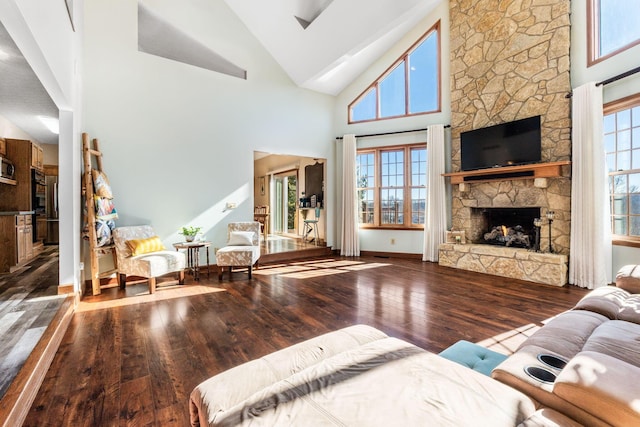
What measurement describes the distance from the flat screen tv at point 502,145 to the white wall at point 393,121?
84 cm

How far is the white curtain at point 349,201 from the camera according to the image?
664 centimetres

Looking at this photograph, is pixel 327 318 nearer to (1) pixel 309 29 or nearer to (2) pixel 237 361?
(2) pixel 237 361

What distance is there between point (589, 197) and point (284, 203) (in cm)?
829

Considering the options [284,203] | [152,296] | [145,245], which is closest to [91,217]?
[145,245]

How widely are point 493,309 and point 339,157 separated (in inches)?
185

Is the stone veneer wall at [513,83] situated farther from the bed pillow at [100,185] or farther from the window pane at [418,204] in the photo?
the bed pillow at [100,185]

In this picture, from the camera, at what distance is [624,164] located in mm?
3941

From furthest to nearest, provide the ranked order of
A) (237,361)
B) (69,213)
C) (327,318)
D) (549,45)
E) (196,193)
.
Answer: (196,193) → (549,45) → (69,213) → (327,318) → (237,361)

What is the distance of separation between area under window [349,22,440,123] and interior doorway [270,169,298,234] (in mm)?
3904

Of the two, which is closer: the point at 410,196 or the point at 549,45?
the point at 549,45

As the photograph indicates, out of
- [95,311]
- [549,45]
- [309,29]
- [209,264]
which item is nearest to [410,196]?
[549,45]

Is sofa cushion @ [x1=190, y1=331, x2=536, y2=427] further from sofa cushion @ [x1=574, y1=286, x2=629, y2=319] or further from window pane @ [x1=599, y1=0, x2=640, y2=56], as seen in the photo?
window pane @ [x1=599, y1=0, x2=640, y2=56]

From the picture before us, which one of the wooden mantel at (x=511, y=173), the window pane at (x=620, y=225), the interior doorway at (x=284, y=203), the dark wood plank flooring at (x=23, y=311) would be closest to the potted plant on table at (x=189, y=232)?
the dark wood plank flooring at (x=23, y=311)

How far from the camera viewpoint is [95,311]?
3246 millimetres
